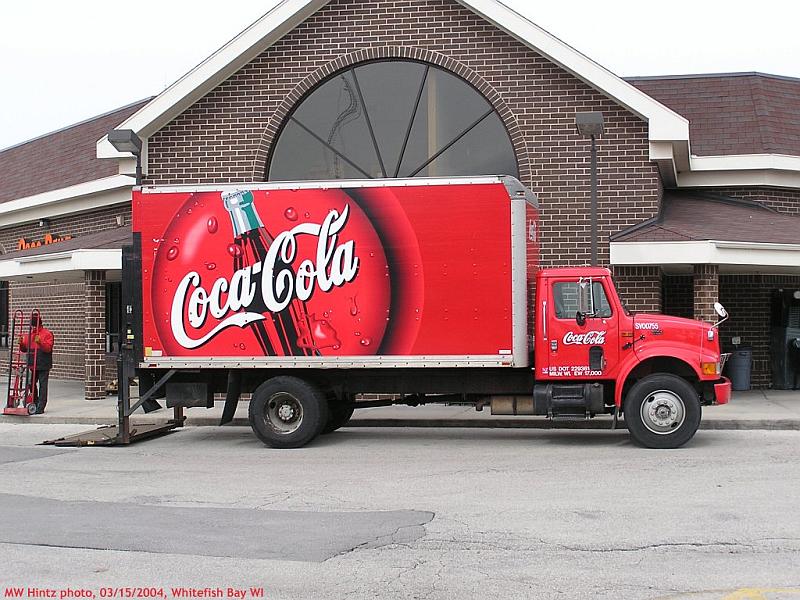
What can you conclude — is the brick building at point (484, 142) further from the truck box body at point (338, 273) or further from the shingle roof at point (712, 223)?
the truck box body at point (338, 273)

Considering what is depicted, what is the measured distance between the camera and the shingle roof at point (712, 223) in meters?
16.9

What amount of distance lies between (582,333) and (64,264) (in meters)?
11.8

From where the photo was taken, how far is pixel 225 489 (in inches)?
407

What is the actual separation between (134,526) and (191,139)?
1188 centimetres

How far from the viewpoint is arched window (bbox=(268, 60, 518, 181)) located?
18547 mm

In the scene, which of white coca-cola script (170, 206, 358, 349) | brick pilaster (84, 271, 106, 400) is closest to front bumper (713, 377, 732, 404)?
white coca-cola script (170, 206, 358, 349)

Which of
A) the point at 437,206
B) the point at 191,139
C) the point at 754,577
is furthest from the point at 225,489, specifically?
the point at 191,139

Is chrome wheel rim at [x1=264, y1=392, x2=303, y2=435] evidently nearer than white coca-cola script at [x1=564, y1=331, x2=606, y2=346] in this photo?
No

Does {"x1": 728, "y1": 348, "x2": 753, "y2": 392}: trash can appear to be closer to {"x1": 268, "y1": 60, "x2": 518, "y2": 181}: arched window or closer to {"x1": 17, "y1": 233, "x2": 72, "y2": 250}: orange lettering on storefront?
{"x1": 268, "y1": 60, "x2": 518, "y2": 181}: arched window

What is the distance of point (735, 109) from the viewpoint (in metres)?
22.7

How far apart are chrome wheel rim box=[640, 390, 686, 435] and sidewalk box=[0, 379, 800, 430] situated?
2.65m

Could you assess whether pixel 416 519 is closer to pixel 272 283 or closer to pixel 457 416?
pixel 272 283

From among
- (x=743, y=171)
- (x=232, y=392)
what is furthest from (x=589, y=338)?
(x=743, y=171)

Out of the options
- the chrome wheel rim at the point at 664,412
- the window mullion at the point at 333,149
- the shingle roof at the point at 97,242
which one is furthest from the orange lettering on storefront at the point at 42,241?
the chrome wheel rim at the point at 664,412
